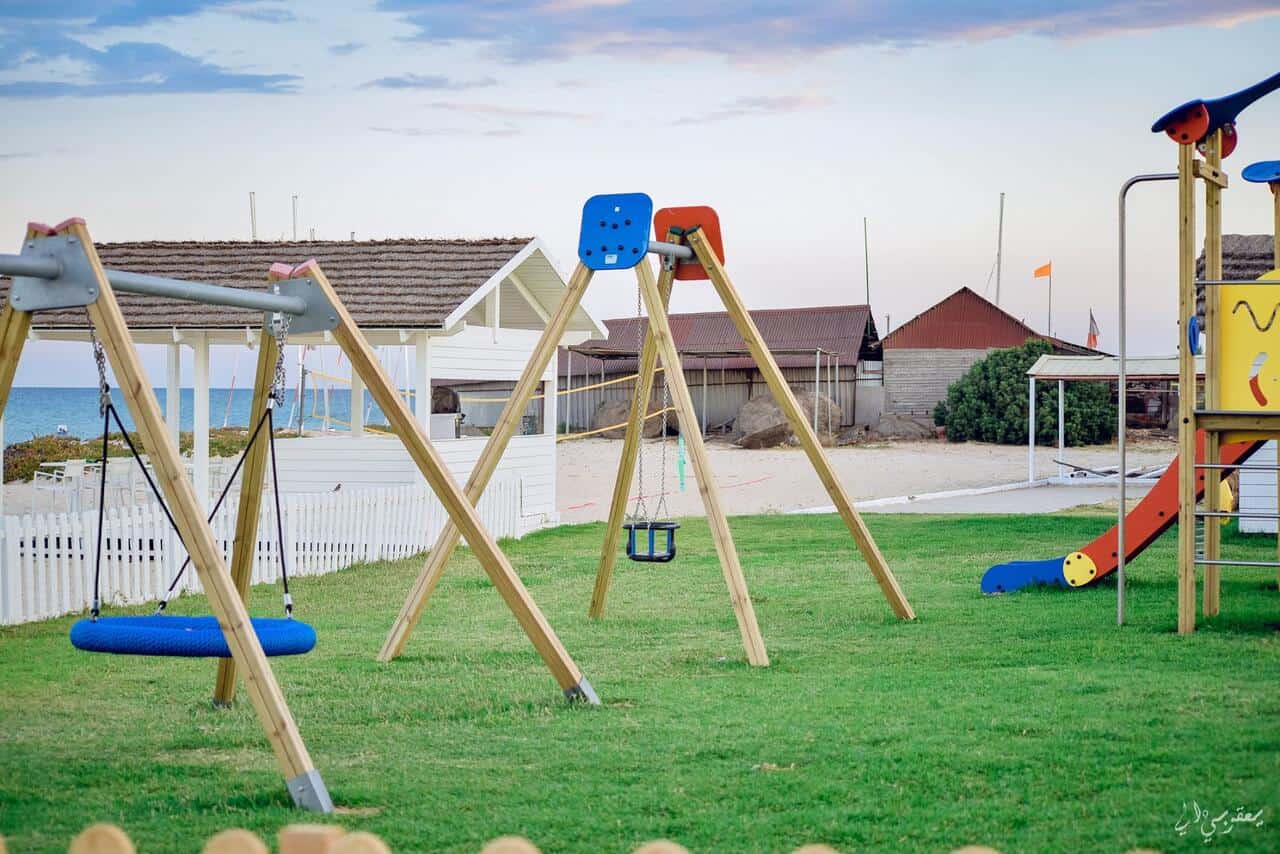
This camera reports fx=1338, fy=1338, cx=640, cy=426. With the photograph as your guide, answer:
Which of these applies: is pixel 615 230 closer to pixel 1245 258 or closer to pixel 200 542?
pixel 200 542

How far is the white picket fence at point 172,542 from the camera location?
11516mm

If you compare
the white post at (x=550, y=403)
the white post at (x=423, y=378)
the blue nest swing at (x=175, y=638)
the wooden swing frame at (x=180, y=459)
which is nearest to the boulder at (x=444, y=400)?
the white post at (x=550, y=403)

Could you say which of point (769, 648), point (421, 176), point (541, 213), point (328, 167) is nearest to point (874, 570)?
point (769, 648)

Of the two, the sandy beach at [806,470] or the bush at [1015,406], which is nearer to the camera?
the sandy beach at [806,470]

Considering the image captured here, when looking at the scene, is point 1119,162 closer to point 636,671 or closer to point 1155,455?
point 1155,455

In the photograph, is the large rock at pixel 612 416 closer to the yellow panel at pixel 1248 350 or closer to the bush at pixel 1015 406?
the bush at pixel 1015 406

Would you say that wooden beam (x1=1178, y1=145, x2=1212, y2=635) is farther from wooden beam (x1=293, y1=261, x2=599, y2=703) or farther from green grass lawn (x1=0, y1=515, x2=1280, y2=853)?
wooden beam (x1=293, y1=261, x2=599, y2=703)

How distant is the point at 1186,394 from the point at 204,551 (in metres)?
6.69

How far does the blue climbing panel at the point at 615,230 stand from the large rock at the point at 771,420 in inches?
1260

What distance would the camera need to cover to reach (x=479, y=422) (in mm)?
45438

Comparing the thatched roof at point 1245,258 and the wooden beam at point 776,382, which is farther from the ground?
the thatched roof at point 1245,258

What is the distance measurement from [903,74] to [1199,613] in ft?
92.3

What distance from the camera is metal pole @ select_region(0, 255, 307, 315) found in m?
5.71

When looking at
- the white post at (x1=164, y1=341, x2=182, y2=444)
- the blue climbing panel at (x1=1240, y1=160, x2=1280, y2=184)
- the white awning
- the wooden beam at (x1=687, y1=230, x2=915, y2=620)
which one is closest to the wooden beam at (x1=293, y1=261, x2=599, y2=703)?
the wooden beam at (x1=687, y1=230, x2=915, y2=620)
